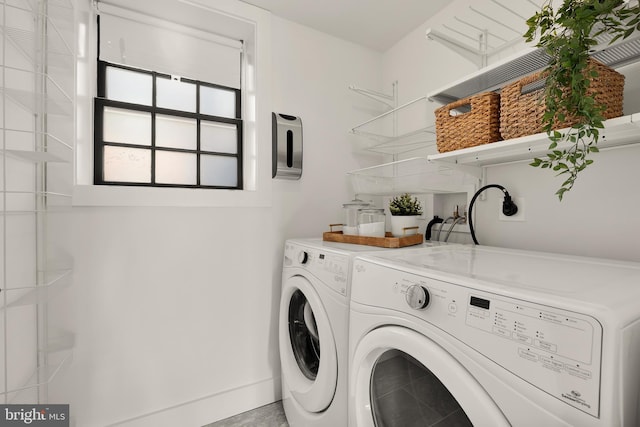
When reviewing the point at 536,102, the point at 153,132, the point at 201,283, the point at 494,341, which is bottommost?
the point at 201,283

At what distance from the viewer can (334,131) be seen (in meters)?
2.08

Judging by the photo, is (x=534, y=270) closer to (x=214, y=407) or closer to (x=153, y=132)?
(x=214, y=407)

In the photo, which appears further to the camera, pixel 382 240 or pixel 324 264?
pixel 382 240

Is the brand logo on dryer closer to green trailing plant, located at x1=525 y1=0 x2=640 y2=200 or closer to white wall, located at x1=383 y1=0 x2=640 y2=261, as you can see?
green trailing plant, located at x1=525 y1=0 x2=640 y2=200

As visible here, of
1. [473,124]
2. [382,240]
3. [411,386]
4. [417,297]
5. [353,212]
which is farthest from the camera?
[353,212]

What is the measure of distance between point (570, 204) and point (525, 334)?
95cm

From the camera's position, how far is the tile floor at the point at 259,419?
161 cm

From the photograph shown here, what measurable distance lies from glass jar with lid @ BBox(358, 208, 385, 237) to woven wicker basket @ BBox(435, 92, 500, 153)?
51 centimetres

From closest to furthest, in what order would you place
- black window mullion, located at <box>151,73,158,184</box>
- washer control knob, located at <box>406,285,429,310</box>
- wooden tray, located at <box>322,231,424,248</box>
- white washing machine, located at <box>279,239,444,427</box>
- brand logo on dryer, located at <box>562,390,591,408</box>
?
brand logo on dryer, located at <box>562,390,591,408</box> → washer control knob, located at <box>406,285,429,310</box> → white washing machine, located at <box>279,239,444,427</box> → wooden tray, located at <box>322,231,424,248</box> → black window mullion, located at <box>151,73,158,184</box>

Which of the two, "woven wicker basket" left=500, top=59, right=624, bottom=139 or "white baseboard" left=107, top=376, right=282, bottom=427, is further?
"white baseboard" left=107, top=376, right=282, bottom=427

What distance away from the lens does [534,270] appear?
0.86 m

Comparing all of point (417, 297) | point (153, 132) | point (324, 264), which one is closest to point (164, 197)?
point (153, 132)

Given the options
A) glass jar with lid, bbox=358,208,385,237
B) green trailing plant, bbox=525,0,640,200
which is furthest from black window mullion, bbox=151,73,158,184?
green trailing plant, bbox=525,0,640,200

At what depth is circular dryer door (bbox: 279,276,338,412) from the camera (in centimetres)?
123
